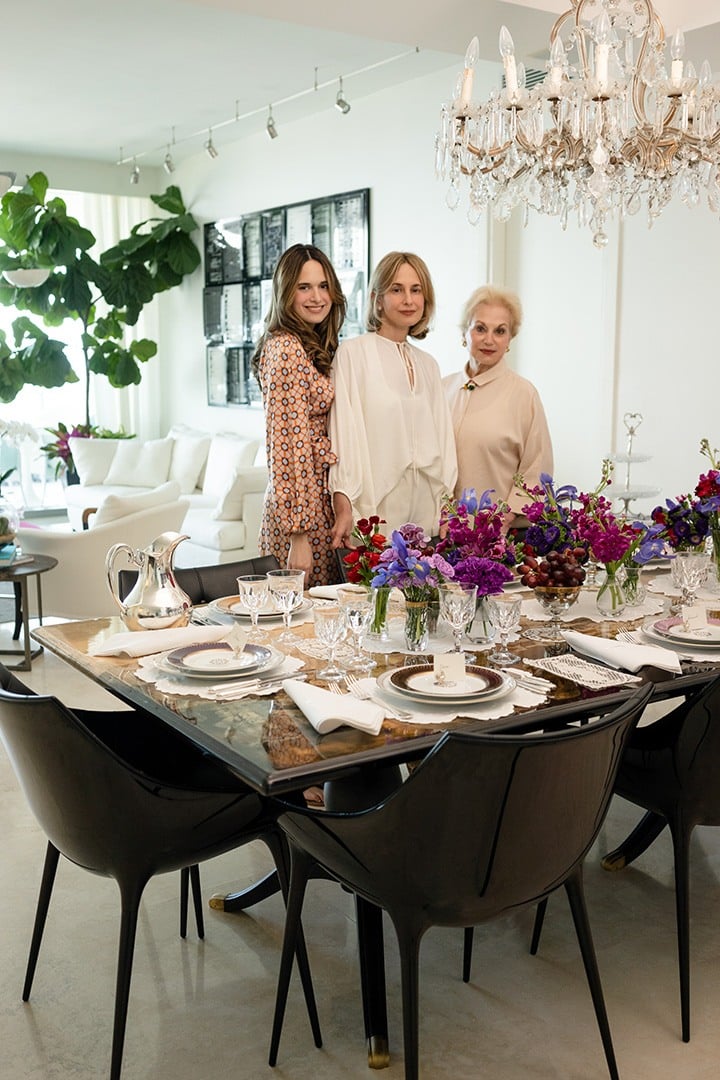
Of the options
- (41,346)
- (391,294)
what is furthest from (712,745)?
(41,346)

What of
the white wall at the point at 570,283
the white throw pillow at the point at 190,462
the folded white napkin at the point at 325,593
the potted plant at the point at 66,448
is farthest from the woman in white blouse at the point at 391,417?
the potted plant at the point at 66,448

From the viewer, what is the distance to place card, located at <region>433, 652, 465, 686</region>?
207 cm

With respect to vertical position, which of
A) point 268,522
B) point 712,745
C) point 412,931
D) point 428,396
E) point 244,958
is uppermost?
point 428,396

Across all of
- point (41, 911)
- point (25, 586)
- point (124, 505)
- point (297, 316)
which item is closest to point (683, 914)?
point (41, 911)

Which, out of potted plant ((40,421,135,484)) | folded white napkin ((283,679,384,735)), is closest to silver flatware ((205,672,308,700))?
folded white napkin ((283,679,384,735))

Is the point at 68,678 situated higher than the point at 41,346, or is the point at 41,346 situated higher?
the point at 41,346

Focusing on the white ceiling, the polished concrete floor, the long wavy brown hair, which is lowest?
the polished concrete floor

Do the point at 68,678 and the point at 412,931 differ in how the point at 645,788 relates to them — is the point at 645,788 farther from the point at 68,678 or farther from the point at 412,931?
the point at 68,678

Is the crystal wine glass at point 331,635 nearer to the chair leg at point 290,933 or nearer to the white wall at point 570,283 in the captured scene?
the chair leg at point 290,933

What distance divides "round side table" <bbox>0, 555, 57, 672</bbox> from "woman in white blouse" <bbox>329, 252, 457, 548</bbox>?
185 cm

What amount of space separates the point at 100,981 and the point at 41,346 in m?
6.87

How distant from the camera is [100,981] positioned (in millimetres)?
2361

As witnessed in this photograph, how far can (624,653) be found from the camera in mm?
2295

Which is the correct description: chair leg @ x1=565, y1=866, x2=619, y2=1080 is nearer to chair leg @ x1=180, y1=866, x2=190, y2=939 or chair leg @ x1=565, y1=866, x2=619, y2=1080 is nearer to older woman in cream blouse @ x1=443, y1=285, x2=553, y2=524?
chair leg @ x1=180, y1=866, x2=190, y2=939
